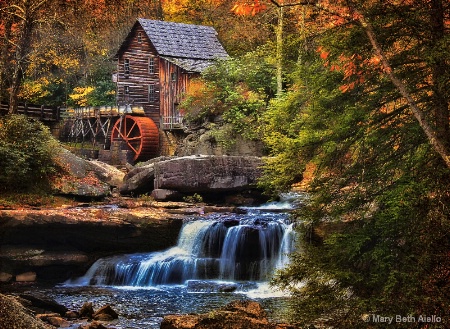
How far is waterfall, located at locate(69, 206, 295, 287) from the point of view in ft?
54.8

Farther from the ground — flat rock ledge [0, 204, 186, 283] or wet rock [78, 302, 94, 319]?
flat rock ledge [0, 204, 186, 283]

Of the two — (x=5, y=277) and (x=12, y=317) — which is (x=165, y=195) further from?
(x=12, y=317)

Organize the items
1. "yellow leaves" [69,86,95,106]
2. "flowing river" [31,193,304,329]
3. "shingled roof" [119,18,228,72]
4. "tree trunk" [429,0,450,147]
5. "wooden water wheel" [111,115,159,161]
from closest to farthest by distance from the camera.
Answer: "tree trunk" [429,0,450,147] < "flowing river" [31,193,304,329] < "wooden water wheel" [111,115,159,161] < "shingled roof" [119,18,228,72] < "yellow leaves" [69,86,95,106]

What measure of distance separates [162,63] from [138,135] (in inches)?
193

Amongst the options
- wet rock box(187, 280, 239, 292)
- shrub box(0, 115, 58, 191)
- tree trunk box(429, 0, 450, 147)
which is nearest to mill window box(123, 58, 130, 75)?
shrub box(0, 115, 58, 191)

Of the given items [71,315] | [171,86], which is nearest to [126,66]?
[171,86]

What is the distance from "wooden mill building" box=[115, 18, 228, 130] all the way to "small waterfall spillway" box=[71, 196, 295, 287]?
19804mm

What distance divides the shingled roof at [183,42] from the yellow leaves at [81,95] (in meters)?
6.45

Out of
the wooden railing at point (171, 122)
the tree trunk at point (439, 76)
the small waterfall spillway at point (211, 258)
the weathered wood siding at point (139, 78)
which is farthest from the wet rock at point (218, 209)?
the weathered wood siding at point (139, 78)

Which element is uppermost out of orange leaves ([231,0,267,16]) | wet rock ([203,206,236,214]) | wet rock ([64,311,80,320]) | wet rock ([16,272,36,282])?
orange leaves ([231,0,267,16])

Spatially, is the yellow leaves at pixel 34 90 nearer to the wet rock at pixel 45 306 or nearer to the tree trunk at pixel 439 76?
the wet rock at pixel 45 306

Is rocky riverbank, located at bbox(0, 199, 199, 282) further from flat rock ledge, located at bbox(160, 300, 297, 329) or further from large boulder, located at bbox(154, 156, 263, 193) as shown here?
flat rock ledge, located at bbox(160, 300, 297, 329)

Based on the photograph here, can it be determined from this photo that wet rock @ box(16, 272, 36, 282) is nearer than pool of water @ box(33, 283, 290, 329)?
No

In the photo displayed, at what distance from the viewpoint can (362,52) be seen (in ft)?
24.2
